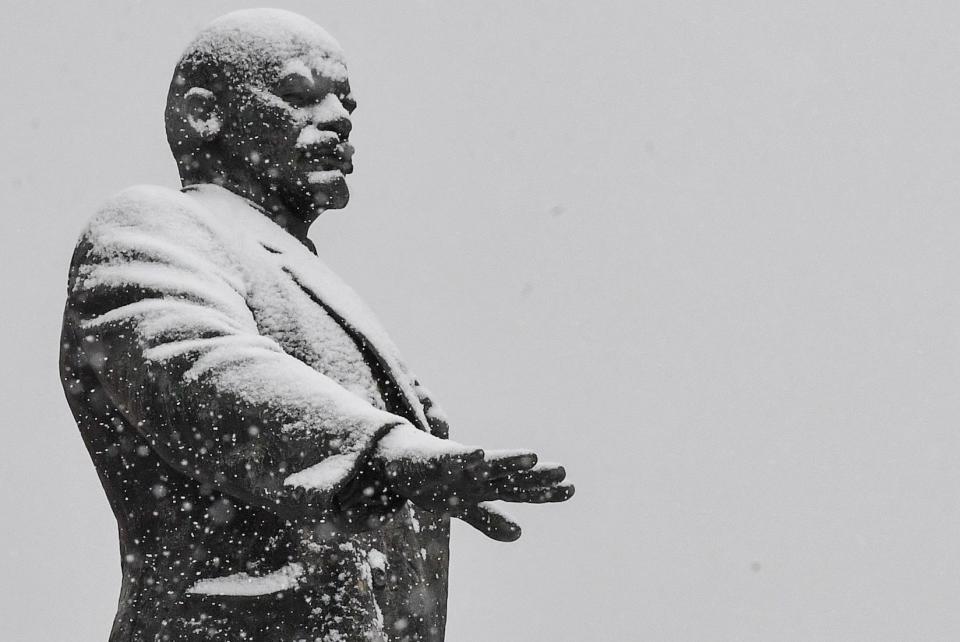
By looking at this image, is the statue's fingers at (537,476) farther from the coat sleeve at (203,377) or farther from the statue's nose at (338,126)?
the statue's nose at (338,126)

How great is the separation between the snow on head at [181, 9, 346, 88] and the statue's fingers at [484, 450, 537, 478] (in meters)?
1.45

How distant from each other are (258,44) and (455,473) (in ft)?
4.92

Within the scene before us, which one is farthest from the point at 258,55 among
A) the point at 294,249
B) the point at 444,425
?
the point at 444,425

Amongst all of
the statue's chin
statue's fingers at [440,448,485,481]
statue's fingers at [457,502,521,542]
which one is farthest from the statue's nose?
statue's fingers at [440,448,485,481]

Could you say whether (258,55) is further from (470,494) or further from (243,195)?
(470,494)

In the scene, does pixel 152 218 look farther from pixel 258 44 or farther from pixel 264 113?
pixel 258 44

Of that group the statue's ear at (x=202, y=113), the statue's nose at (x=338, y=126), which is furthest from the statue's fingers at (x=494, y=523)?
the statue's ear at (x=202, y=113)

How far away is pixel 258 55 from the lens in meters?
3.71

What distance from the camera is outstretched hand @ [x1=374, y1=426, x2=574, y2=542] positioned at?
2578 millimetres

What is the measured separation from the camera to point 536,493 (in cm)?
271

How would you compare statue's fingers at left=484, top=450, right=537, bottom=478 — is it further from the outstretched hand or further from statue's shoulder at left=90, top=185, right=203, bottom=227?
statue's shoulder at left=90, top=185, right=203, bottom=227

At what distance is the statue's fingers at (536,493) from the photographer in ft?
8.64

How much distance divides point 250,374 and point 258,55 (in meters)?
1.11

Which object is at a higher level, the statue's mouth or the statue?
the statue's mouth
